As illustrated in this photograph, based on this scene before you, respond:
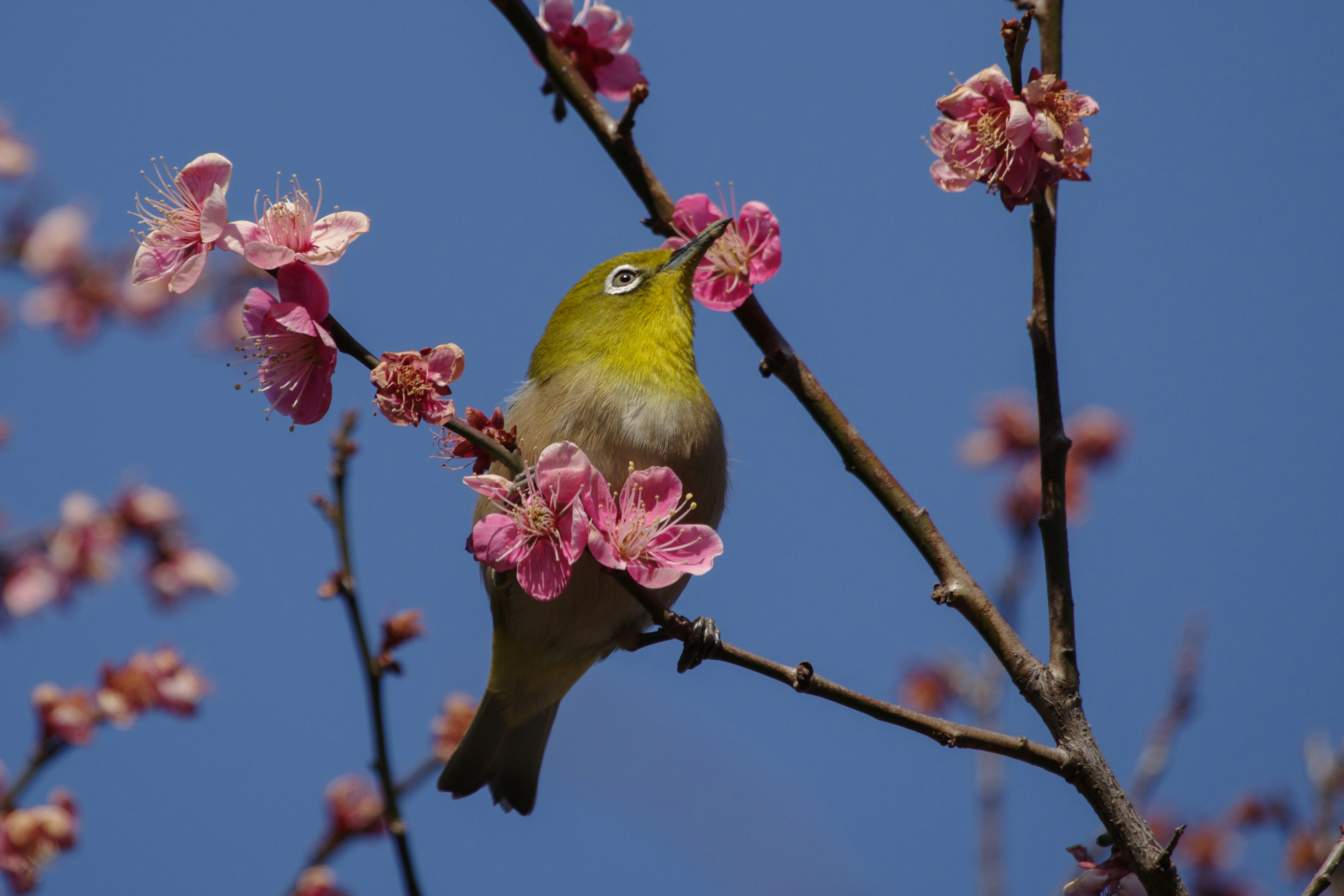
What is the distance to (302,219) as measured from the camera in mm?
2656

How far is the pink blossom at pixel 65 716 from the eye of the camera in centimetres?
519

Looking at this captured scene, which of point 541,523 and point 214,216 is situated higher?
point 214,216

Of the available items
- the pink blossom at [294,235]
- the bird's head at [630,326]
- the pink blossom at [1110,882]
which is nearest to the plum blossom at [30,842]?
the bird's head at [630,326]

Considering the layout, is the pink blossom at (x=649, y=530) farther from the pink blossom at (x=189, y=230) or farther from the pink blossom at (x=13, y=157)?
the pink blossom at (x=13, y=157)

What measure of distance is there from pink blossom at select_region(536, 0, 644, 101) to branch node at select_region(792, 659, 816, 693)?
2.33 m

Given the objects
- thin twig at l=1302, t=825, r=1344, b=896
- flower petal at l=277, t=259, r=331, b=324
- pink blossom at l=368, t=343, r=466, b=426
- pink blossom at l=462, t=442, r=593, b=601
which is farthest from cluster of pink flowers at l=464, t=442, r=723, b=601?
thin twig at l=1302, t=825, r=1344, b=896

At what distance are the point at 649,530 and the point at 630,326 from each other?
85.8 inches

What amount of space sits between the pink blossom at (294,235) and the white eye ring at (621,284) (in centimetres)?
236

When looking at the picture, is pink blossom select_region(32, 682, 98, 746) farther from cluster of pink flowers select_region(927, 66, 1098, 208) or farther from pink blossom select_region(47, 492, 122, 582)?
cluster of pink flowers select_region(927, 66, 1098, 208)

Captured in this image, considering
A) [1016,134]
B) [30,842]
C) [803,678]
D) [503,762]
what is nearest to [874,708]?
[803,678]

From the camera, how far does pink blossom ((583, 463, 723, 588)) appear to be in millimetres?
2711

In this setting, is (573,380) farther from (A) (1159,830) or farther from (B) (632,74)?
(A) (1159,830)

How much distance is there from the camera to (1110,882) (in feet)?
9.04

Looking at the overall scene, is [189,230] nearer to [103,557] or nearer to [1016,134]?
[1016,134]
